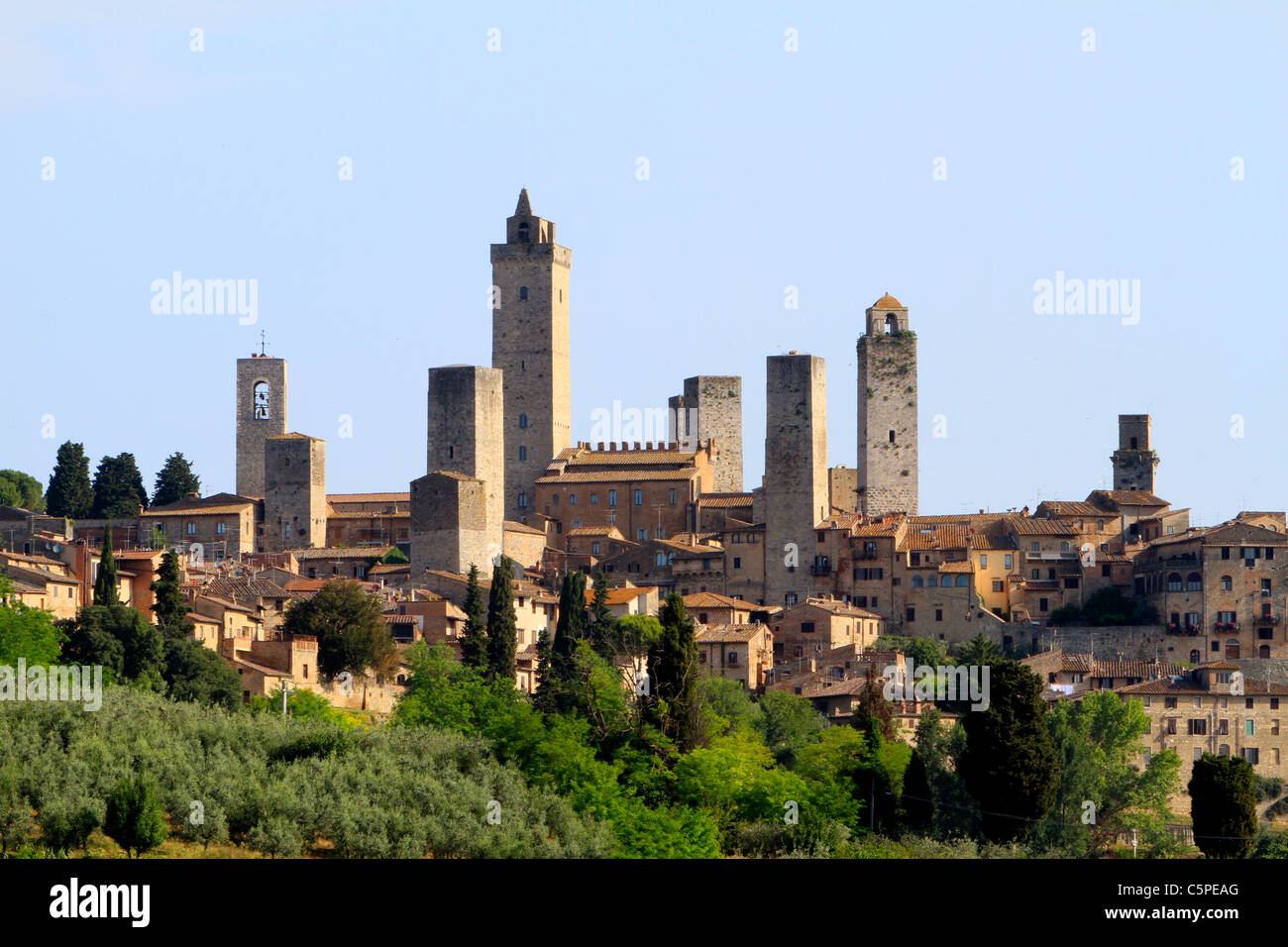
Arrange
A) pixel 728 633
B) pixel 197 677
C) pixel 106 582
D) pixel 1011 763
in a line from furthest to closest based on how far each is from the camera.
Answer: pixel 728 633 → pixel 106 582 → pixel 197 677 → pixel 1011 763

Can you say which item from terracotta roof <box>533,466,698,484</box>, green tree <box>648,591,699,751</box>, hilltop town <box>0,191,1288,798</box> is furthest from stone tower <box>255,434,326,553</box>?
green tree <box>648,591,699,751</box>

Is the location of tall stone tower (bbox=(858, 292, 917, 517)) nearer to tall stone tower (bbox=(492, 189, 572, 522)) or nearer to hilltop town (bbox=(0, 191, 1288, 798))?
hilltop town (bbox=(0, 191, 1288, 798))

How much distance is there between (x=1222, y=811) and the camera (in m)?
43.2

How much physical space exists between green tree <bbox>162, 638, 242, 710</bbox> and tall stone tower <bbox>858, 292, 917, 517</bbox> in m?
33.2

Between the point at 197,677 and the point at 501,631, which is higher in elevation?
the point at 501,631

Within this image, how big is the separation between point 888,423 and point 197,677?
35927 millimetres

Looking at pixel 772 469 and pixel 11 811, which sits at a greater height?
pixel 772 469

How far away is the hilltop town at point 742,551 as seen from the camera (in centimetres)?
6519

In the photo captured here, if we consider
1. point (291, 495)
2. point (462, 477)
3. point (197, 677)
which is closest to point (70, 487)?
point (291, 495)

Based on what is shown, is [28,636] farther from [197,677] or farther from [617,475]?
[617,475]

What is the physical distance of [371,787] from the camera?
38.0 m
